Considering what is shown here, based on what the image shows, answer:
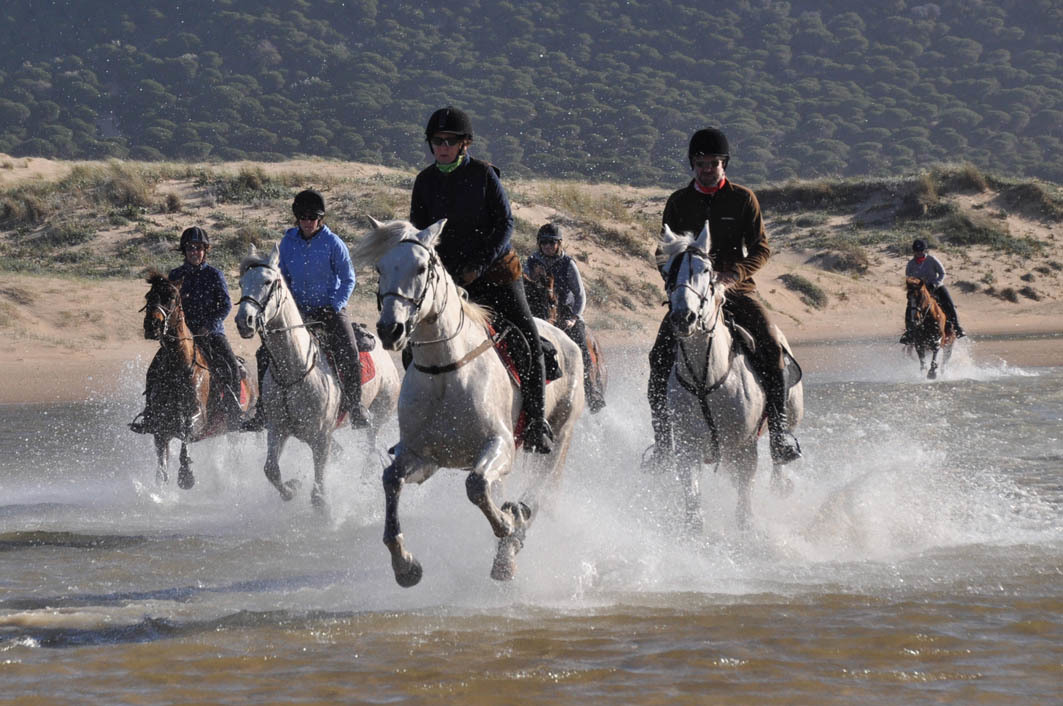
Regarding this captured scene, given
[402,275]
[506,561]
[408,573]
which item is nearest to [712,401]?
[506,561]

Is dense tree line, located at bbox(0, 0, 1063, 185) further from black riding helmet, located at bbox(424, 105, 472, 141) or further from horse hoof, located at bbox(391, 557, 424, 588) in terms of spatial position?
horse hoof, located at bbox(391, 557, 424, 588)

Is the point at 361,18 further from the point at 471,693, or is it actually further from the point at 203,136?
the point at 471,693

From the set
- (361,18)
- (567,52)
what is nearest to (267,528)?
(567,52)

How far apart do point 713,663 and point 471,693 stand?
1144 mm

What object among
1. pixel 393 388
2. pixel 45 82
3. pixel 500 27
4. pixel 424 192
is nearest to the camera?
pixel 424 192

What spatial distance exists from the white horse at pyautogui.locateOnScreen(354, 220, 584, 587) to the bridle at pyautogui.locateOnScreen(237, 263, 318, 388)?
2595mm

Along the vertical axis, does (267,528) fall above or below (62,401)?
above

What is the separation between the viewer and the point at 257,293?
30.7ft

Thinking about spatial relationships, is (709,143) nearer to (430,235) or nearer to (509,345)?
(509,345)

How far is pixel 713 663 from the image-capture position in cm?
587

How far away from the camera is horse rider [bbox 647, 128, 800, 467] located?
8.50m

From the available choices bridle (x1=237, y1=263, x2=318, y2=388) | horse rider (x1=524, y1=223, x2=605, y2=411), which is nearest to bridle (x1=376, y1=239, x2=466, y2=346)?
bridle (x1=237, y1=263, x2=318, y2=388)

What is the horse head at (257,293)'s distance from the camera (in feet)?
29.8

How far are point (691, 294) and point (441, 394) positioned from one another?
1.60m
